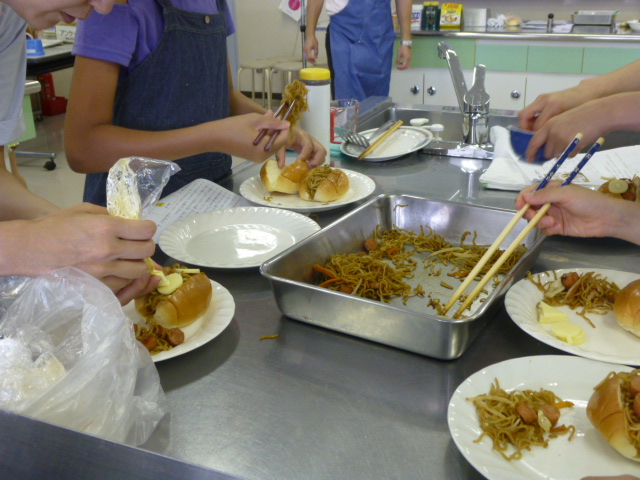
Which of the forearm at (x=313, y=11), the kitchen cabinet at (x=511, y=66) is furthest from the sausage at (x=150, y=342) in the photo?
the kitchen cabinet at (x=511, y=66)

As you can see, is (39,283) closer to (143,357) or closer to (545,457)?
(143,357)

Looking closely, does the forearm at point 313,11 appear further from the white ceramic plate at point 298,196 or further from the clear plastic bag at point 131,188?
the clear plastic bag at point 131,188

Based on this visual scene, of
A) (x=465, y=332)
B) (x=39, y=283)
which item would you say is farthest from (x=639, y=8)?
(x=39, y=283)

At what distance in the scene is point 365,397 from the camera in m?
0.94

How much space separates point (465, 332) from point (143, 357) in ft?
1.58

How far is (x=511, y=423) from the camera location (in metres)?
0.83

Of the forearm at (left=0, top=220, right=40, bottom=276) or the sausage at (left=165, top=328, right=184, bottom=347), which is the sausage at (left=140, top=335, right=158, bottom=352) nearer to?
the sausage at (left=165, top=328, right=184, bottom=347)

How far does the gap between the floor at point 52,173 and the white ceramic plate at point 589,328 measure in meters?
3.66

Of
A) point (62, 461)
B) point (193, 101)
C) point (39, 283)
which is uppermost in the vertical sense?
point (193, 101)

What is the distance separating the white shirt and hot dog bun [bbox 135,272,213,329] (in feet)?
2.15

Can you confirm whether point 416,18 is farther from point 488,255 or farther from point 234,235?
point 488,255

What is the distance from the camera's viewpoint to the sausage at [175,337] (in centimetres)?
103

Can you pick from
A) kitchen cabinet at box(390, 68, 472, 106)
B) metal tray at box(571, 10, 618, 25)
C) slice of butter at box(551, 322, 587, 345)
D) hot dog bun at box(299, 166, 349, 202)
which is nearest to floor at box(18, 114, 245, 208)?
kitchen cabinet at box(390, 68, 472, 106)

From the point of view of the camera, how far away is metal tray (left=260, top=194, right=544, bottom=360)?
0.99 metres
